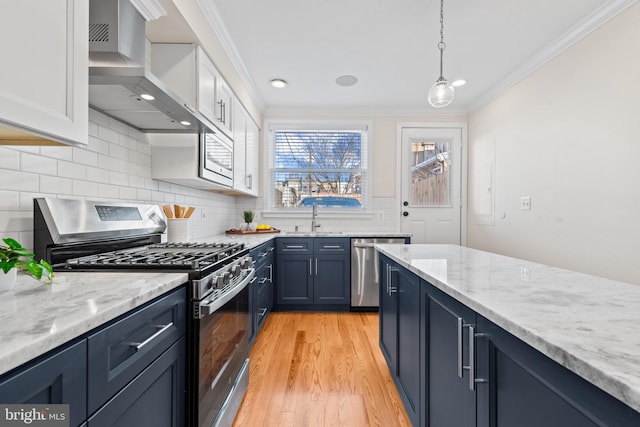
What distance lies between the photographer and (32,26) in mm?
832

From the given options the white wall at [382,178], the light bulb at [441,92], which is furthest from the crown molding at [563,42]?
the light bulb at [441,92]

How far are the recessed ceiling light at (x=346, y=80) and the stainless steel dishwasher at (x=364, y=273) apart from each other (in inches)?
67.6

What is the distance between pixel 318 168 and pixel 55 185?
3100 millimetres

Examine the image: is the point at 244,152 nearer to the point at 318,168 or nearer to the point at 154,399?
the point at 318,168

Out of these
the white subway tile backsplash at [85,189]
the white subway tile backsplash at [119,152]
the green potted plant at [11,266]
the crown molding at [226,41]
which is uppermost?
the crown molding at [226,41]

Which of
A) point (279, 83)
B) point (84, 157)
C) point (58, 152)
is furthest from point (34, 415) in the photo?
point (279, 83)

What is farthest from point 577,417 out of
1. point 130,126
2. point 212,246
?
point 130,126

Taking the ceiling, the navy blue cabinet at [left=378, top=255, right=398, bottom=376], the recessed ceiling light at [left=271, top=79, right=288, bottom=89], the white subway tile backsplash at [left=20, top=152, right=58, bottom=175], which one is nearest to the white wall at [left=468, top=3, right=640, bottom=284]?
the ceiling

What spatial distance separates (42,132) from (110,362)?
0.66 metres

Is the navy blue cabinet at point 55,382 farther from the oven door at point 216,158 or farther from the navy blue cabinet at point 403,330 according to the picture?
the oven door at point 216,158

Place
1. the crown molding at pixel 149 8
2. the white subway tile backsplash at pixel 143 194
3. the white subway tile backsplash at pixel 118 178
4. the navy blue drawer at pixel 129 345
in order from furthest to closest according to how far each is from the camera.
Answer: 1. the white subway tile backsplash at pixel 143 194
2. the white subway tile backsplash at pixel 118 178
3. the crown molding at pixel 149 8
4. the navy blue drawer at pixel 129 345

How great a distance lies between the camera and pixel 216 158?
238 centimetres

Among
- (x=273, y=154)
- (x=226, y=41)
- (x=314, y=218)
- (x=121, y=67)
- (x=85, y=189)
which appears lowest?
(x=314, y=218)

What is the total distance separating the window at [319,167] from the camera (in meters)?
4.19
